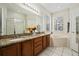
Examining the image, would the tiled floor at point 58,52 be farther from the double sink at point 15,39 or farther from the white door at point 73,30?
the double sink at point 15,39

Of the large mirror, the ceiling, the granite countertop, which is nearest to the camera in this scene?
the granite countertop

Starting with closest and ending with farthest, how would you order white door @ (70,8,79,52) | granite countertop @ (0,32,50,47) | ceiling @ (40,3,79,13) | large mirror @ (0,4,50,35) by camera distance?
granite countertop @ (0,32,50,47) → large mirror @ (0,4,50,35) → ceiling @ (40,3,79,13) → white door @ (70,8,79,52)

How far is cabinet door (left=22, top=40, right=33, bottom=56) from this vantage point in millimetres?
2523

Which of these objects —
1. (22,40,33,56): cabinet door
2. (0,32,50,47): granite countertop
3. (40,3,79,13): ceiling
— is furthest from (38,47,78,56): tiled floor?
(40,3,79,13): ceiling

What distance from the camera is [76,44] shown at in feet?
8.85

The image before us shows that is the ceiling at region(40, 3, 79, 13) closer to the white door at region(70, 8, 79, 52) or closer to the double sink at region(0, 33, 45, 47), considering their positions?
the white door at region(70, 8, 79, 52)

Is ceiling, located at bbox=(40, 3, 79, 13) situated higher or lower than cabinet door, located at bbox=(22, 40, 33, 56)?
higher

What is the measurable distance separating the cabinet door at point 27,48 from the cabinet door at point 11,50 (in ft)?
0.47

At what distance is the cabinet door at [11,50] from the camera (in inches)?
84.2

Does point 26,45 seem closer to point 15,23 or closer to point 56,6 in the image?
point 15,23

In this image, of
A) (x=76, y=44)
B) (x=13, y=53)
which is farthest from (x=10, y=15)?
(x=76, y=44)

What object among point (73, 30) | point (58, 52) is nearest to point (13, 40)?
point (58, 52)

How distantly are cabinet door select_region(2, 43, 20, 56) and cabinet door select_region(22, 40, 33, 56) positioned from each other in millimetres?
144

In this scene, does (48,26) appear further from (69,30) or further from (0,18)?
(0,18)
